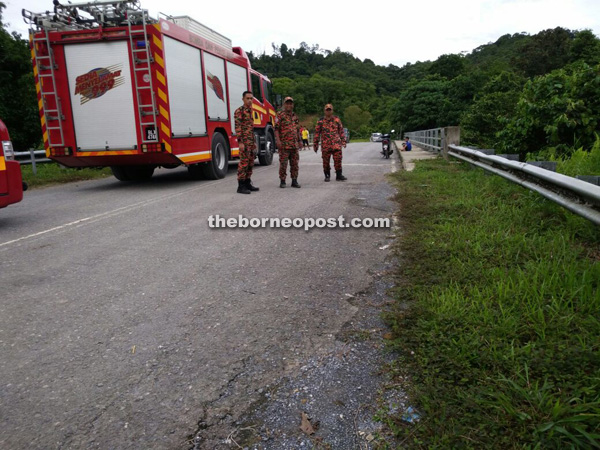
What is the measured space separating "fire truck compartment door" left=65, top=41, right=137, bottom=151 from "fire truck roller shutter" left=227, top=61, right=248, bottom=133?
3.54 meters

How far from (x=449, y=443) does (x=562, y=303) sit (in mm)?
1445

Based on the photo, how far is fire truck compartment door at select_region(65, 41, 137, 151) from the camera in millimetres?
8859

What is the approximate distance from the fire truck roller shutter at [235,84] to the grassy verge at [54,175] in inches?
171

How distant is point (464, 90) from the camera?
174ft

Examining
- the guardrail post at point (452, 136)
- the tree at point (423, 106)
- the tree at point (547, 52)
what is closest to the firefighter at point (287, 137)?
the guardrail post at point (452, 136)

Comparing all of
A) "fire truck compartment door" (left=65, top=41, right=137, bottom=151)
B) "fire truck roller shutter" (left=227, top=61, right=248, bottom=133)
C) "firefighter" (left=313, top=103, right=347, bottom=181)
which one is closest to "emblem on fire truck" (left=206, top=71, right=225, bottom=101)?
"fire truck roller shutter" (left=227, top=61, right=248, bottom=133)

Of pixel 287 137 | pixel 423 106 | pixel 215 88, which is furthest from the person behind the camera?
pixel 423 106

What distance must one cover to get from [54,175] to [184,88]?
5.21 meters

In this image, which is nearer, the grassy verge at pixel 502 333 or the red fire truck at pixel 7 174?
the grassy verge at pixel 502 333

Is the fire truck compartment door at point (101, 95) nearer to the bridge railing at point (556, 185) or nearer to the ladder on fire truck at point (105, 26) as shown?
the ladder on fire truck at point (105, 26)

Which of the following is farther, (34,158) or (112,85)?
(34,158)

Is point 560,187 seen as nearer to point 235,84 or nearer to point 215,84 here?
point 215,84

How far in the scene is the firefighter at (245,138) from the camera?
28.1 ft

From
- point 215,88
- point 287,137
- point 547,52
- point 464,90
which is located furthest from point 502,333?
point 547,52
